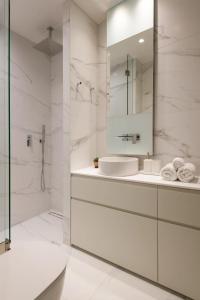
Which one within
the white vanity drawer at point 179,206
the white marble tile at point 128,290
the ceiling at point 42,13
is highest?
Result: the ceiling at point 42,13

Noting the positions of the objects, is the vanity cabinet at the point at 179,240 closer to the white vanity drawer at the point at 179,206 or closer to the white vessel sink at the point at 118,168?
the white vanity drawer at the point at 179,206

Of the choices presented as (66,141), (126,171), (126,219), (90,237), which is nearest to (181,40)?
(126,171)

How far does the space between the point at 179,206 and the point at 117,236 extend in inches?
24.8

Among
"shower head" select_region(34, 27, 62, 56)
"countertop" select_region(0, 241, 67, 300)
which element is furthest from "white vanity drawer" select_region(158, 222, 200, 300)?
"shower head" select_region(34, 27, 62, 56)

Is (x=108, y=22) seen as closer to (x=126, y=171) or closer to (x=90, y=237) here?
(x=126, y=171)

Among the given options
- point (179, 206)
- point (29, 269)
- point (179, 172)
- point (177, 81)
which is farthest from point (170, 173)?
point (29, 269)

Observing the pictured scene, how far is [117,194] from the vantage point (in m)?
1.58

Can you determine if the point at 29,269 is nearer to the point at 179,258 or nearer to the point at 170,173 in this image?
the point at 179,258

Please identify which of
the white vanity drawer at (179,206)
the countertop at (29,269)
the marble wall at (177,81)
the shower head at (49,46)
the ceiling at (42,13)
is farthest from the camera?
the shower head at (49,46)

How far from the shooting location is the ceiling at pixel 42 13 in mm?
1932

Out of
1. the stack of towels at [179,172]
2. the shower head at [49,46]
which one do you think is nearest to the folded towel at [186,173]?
the stack of towels at [179,172]

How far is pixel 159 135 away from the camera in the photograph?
1804 mm

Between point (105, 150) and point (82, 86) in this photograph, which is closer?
point (82, 86)

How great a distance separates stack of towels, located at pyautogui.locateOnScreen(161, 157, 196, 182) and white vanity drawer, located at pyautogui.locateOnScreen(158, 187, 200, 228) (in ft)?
0.47
